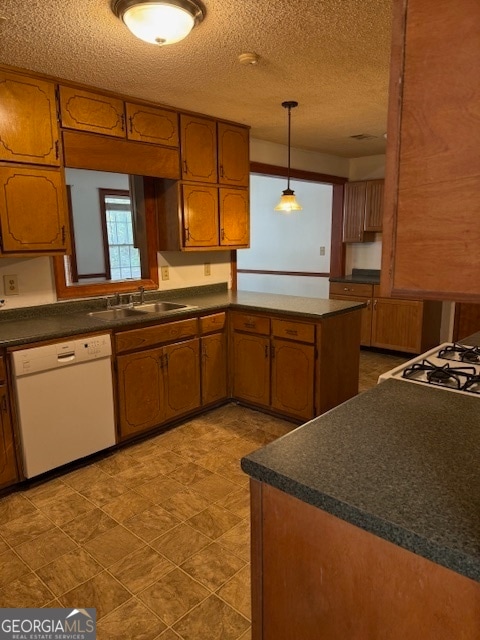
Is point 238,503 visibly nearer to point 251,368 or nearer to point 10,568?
point 10,568

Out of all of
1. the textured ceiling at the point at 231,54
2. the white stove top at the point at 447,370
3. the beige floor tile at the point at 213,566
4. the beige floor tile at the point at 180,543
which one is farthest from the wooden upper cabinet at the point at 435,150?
the beige floor tile at the point at 180,543

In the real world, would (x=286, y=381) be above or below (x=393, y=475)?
below

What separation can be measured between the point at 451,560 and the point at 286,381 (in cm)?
248

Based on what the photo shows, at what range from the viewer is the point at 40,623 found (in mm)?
1615

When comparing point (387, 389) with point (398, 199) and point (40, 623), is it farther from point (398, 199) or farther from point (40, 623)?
point (40, 623)

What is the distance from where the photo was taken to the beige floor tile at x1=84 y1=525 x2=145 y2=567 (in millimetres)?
1963

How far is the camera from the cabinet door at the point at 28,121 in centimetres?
239

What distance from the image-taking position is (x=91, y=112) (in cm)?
276

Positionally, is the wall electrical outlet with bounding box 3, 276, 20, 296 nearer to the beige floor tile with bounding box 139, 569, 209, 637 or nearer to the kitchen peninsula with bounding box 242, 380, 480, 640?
the beige floor tile with bounding box 139, 569, 209, 637

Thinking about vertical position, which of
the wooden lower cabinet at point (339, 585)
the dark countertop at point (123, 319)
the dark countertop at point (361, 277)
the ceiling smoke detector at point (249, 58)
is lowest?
the wooden lower cabinet at point (339, 585)

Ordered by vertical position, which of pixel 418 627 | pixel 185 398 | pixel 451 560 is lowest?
pixel 185 398

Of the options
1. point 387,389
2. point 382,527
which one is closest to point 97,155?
point 387,389

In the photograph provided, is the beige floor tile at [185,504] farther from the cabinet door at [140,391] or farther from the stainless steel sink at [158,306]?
the stainless steel sink at [158,306]

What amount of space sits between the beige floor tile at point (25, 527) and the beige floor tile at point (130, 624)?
0.69 m
